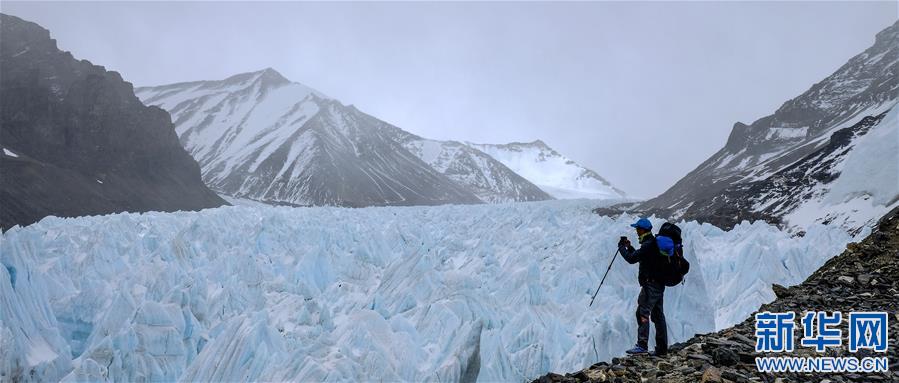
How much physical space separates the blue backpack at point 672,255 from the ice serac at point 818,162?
18296 mm

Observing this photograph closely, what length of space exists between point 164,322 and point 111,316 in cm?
125

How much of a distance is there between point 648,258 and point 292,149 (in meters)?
139

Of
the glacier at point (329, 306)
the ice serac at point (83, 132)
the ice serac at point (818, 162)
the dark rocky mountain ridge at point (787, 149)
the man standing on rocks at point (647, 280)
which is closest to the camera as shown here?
the man standing on rocks at point (647, 280)

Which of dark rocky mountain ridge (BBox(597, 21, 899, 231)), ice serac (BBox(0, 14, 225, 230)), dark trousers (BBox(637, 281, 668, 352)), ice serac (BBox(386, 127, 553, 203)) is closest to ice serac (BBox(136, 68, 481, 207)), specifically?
ice serac (BBox(386, 127, 553, 203))

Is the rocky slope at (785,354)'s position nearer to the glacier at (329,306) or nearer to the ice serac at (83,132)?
the glacier at (329,306)

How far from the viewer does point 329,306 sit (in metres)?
11.0

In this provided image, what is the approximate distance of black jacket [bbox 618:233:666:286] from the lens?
5258 mm

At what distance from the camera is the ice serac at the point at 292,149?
4774 inches

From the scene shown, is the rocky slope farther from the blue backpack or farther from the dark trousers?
the blue backpack

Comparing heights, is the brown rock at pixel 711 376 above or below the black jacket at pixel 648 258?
below

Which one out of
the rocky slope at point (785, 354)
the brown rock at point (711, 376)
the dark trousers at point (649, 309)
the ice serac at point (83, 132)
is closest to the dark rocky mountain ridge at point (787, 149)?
the rocky slope at point (785, 354)

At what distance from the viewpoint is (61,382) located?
24.1 feet

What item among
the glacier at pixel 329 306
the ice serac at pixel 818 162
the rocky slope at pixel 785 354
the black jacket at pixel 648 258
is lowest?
the glacier at pixel 329 306

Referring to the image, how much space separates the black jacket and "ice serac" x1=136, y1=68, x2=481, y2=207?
111 metres
